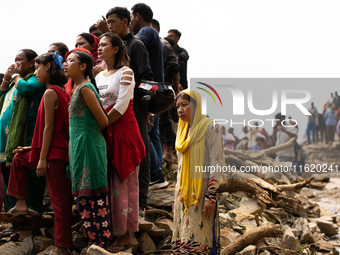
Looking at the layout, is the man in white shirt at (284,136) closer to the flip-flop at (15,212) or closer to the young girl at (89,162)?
the young girl at (89,162)

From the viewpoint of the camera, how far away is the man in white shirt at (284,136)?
27.7 ft

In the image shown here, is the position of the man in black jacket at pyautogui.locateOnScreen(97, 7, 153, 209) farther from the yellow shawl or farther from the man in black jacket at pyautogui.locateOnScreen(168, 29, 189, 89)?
the man in black jacket at pyautogui.locateOnScreen(168, 29, 189, 89)

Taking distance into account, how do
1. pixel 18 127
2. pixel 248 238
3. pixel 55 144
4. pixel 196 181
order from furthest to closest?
pixel 248 238
pixel 18 127
pixel 55 144
pixel 196 181

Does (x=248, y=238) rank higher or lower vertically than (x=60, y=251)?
lower

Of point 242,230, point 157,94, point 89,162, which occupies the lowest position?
point 242,230

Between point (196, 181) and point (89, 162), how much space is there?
95cm

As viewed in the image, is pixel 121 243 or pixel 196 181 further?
pixel 121 243

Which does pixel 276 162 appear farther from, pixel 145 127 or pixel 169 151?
pixel 145 127

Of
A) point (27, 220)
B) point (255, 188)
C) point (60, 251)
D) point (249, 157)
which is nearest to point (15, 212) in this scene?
point (27, 220)

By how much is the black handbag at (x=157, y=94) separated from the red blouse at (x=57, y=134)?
86cm

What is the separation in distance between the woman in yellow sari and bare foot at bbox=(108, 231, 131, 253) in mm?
498

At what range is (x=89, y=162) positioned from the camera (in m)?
3.16

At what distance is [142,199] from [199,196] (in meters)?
1.21

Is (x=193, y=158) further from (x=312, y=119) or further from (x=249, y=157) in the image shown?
(x=312, y=119)
